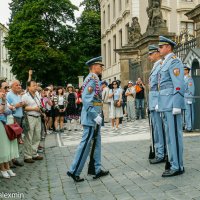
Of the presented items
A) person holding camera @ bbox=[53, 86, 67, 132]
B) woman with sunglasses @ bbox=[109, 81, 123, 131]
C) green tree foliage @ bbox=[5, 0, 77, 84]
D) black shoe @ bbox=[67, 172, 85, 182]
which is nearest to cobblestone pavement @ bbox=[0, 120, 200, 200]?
black shoe @ bbox=[67, 172, 85, 182]

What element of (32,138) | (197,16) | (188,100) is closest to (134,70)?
(197,16)

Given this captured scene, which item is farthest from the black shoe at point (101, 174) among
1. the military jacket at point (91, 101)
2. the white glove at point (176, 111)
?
the white glove at point (176, 111)

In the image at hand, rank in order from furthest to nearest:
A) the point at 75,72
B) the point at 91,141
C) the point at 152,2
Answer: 1. the point at 75,72
2. the point at 152,2
3. the point at 91,141

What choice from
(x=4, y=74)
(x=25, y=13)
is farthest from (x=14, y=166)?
(x=4, y=74)

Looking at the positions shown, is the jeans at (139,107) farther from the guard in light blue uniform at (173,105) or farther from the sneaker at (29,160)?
the guard in light blue uniform at (173,105)

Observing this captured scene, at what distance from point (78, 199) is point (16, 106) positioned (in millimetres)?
3953

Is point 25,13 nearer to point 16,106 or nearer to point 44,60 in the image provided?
point 44,60

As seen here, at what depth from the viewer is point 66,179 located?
7.21 metres

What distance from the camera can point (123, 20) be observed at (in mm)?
40312

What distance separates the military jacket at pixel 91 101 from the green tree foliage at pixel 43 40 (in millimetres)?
38432

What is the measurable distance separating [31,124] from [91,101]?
2823 mm

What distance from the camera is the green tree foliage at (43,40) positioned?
45562 mm

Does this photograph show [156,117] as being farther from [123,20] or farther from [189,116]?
[123,20]

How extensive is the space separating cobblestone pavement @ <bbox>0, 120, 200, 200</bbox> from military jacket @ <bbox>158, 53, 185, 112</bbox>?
109cm
